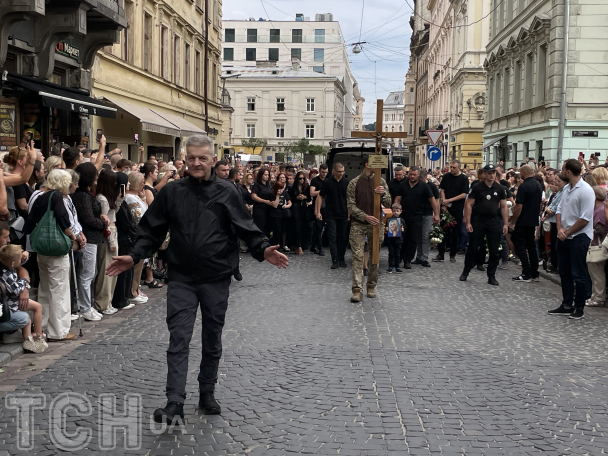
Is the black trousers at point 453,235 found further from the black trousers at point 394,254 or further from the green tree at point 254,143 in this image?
the green tree at point 254,143

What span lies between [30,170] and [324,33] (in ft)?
360

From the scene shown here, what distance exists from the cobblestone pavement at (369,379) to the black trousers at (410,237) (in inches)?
145

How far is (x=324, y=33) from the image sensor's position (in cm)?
11312

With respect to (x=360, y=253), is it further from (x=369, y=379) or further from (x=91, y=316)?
(x=369, y=379)

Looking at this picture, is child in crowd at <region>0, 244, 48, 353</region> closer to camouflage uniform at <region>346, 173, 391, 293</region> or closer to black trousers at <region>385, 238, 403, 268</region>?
camouflage uniform at <region>346, 173, 391, 293</region>

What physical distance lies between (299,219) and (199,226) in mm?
11558

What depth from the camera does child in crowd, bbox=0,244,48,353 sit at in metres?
6.80

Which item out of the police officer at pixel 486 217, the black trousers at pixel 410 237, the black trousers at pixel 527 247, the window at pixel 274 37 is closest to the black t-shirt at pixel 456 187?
the black trousers at pixel 410 237

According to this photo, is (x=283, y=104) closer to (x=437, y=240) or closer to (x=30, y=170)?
(x=437, y=240)

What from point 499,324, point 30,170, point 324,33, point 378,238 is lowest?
point 499,324

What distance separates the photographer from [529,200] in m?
12.8


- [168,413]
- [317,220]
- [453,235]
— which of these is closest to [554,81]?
[453,235]

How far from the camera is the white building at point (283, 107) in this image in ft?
302

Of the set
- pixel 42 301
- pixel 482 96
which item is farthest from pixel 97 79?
pixel 482 96
